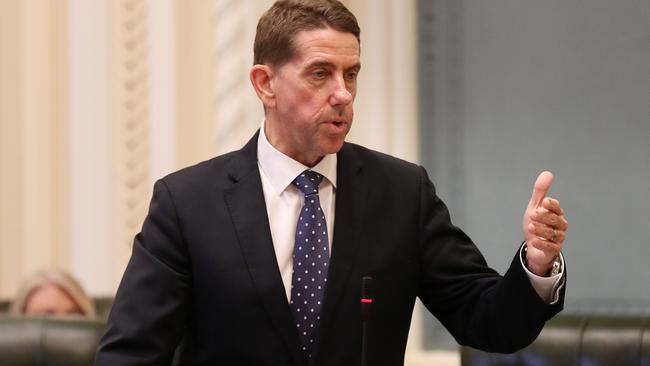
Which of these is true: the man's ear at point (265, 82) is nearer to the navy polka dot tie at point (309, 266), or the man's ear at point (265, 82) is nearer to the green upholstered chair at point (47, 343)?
the navy polka dot tie at point (309, 266)

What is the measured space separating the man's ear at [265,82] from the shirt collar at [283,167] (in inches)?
4.3

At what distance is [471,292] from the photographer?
9.42 ft

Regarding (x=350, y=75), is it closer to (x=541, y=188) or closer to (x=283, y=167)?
(x=283, y=167)

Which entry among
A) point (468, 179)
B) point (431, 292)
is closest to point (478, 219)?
point (468, 179)

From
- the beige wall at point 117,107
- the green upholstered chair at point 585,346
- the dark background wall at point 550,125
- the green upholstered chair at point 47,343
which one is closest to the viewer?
the green upholstered chair at point 585,346

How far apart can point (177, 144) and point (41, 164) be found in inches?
26.5

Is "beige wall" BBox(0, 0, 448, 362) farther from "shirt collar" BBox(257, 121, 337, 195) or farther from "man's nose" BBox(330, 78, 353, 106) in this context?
"man's nose" BBox(330, 78, 353, 106)

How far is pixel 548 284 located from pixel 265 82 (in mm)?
801

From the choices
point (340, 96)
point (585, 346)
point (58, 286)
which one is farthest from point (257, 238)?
point (58, 286)

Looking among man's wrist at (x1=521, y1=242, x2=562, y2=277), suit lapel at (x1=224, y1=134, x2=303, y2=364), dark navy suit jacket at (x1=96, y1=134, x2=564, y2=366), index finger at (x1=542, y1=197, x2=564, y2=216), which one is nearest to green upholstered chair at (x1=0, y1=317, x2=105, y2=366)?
dark navy suit jacket at (x1=96, y1=134, x2=564, y2=366)

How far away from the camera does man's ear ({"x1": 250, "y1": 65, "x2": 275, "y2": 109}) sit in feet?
9.67

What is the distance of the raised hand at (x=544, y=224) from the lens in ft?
8.46

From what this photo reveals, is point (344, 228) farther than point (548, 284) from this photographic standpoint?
Yes

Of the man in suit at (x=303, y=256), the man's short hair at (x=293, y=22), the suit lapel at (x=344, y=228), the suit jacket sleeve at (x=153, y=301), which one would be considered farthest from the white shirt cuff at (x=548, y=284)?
the suit jacket sleeve at (x=153, y=301)
